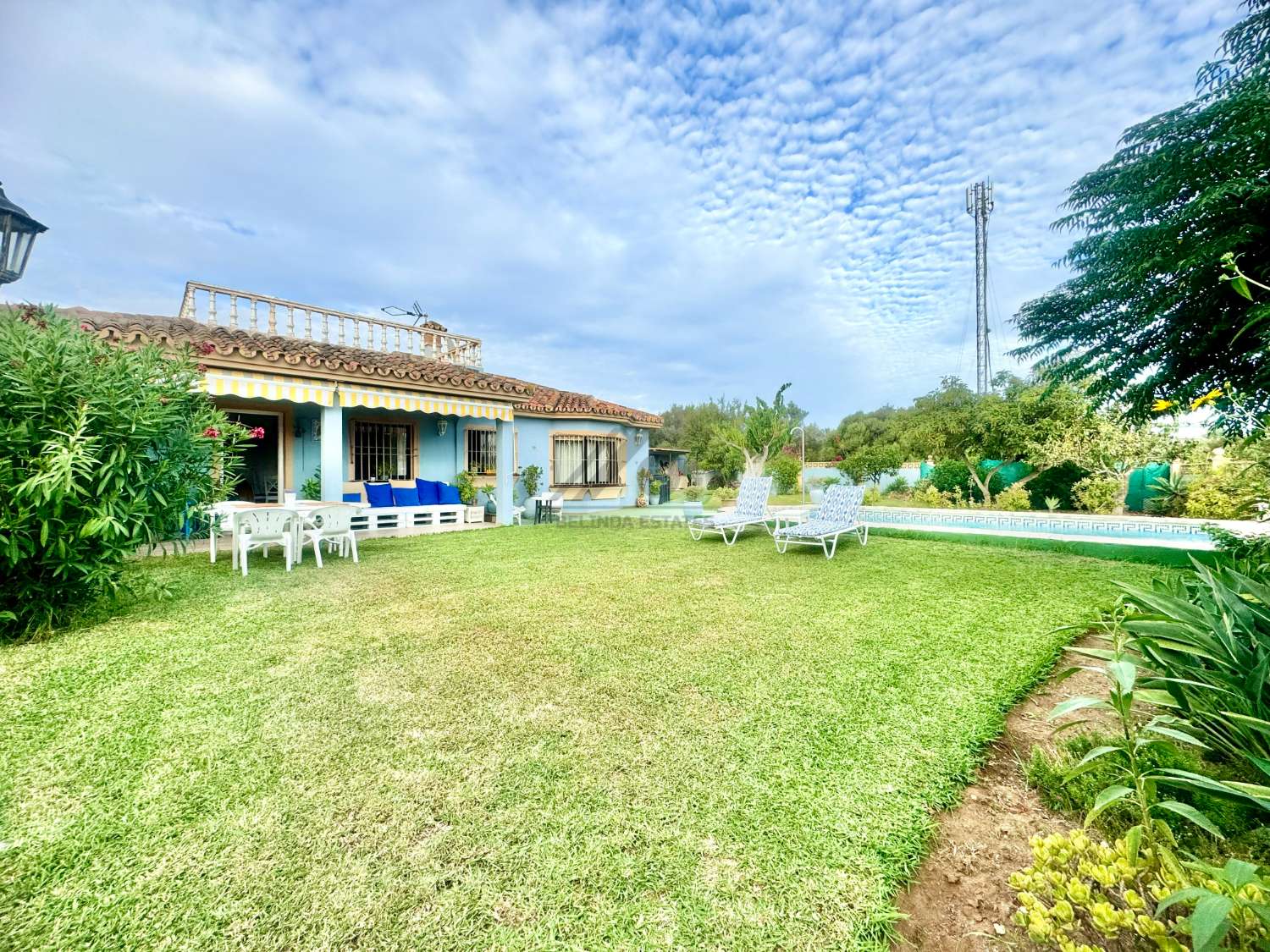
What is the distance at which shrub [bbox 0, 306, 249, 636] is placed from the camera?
5.44m

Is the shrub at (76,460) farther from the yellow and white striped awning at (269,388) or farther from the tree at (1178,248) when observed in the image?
the tree at (1178,248)

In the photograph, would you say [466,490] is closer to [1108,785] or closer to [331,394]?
[331,394]

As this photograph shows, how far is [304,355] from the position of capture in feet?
41.1

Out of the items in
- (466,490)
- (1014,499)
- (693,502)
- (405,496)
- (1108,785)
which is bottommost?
(1108,785)

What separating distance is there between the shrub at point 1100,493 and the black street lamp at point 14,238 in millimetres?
28489

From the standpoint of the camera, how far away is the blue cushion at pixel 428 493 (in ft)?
55.1

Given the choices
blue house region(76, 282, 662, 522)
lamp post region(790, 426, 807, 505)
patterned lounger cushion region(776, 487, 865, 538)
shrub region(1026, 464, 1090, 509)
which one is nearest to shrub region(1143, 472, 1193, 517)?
shrub region(1026, 464, 1090, 509)

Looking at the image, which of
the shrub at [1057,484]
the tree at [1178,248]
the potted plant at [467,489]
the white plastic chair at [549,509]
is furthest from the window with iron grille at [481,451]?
the shrub at [1057,484]

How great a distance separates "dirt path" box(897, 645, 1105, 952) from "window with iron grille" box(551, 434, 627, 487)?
63.5 feet

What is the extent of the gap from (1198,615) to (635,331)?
36758 mm

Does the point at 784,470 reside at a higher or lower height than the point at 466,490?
higher

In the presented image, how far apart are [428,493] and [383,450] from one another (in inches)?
102

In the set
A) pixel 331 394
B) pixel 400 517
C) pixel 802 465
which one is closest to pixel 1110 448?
pixel 802 465

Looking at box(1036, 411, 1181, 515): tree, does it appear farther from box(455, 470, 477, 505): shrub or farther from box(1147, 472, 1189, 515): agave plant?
box(455, 470, 477, 505): shrub
